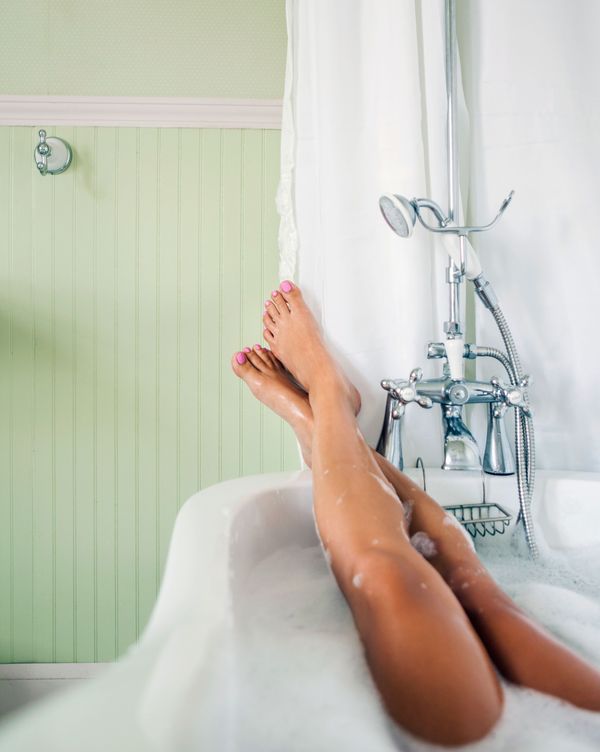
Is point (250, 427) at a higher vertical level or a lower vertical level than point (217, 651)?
higher

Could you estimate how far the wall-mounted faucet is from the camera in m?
0.97

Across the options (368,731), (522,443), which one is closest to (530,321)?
(522,443)

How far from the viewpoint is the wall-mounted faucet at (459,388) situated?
38.1 inches

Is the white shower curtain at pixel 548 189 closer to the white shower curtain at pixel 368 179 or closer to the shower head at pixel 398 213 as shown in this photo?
the white shower curtain at pixel 368 179

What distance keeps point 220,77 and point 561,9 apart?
81 centimetres

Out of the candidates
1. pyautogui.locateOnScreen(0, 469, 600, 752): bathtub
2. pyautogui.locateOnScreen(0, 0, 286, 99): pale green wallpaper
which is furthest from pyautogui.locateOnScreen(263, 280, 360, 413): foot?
pyautogui.locateOnScreen(0, 0, 286, 99): pale green wallpaper

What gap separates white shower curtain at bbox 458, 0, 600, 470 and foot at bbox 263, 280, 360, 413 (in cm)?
43

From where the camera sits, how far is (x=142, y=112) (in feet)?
4.43

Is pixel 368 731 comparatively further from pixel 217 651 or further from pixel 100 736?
pixel 100 736

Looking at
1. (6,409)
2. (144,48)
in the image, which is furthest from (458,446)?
(144,48)

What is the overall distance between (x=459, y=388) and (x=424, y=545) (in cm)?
36

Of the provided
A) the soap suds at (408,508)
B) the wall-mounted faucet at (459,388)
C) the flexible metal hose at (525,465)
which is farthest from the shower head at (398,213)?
the soap suds at (408,508)

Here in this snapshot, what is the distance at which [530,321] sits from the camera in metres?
1.18

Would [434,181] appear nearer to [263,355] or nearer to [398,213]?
[398,213]
